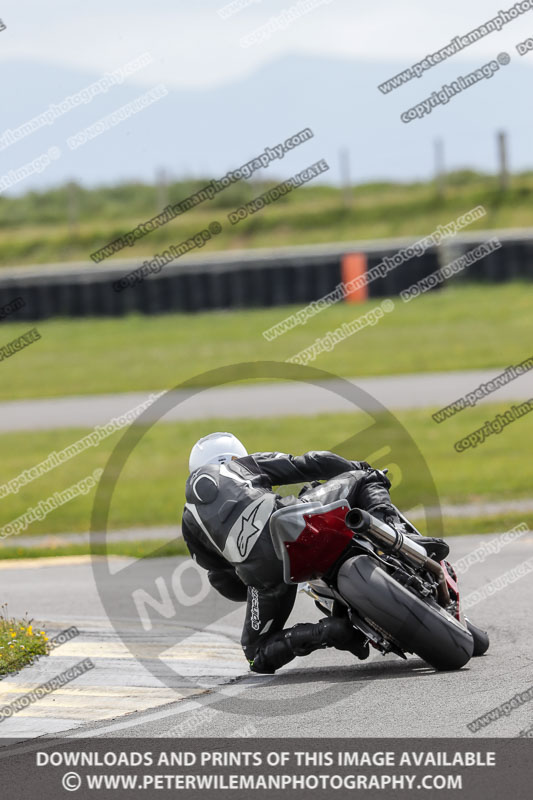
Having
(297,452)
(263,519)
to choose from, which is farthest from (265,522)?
(297,452)

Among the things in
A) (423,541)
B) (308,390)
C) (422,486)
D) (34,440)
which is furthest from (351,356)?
(423,541)

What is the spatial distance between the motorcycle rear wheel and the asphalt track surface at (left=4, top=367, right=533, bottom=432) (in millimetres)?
10800

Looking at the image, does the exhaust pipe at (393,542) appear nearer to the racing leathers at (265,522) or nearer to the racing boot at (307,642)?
the racing leathers at (265,522)

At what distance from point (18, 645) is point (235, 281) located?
19001mm

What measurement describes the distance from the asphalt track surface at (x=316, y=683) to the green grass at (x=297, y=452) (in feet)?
10.5

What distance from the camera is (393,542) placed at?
19.0 ft

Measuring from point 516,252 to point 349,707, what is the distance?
2024 centimetres

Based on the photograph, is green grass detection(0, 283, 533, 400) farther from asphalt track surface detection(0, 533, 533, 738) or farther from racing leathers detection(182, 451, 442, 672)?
racing leathers detection(182, 451, 442, 672)

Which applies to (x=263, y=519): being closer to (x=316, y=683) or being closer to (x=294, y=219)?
(x=316, y=683)

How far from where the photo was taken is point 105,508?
44.1 feet

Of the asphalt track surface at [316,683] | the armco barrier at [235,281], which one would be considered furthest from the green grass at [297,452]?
the armco barrier at [235,281]

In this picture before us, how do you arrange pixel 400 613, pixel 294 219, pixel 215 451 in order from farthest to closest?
pixel 294 219
pixel 215 451
pixel 400 613

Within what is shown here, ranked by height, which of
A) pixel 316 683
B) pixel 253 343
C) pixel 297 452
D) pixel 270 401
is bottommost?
pixel 253 343

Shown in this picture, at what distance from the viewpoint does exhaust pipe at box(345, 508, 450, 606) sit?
5.68m
